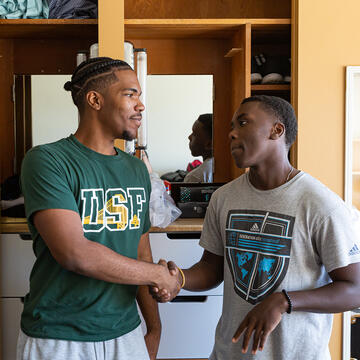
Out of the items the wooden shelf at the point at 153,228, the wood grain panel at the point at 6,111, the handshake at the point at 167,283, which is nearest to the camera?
the handshake at the point at 167,283

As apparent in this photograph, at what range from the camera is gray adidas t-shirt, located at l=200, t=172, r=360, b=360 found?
46.4 inches

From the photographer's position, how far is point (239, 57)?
2.82 metres

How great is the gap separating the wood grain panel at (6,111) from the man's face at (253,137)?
210 cm

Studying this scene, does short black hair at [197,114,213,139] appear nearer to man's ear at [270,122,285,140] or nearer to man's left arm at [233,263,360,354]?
man's ear at [270,122,285,140]

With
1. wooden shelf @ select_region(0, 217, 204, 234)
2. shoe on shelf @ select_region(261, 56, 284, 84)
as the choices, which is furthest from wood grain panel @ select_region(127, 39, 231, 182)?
wooden shelf @ select_region(0, 217, 204, 234)

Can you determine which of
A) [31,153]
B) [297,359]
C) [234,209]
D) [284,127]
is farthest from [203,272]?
[31,153]

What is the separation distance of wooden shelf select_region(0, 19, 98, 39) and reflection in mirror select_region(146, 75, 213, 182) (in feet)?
1.62

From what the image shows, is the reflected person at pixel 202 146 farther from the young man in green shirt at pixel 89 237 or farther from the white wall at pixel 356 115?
the young man in green shirt at pixel 89 237

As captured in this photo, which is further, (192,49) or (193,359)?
(192,49)

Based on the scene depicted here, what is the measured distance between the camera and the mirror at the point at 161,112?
303cm

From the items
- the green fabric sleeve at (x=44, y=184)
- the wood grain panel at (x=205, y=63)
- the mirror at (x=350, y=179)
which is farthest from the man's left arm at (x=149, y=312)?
the wood grain panel at (x=205, y=63)

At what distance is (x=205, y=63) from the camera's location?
3.06 meters

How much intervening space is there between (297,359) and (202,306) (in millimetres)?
1280

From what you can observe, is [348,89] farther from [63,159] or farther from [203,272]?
[63,159]
